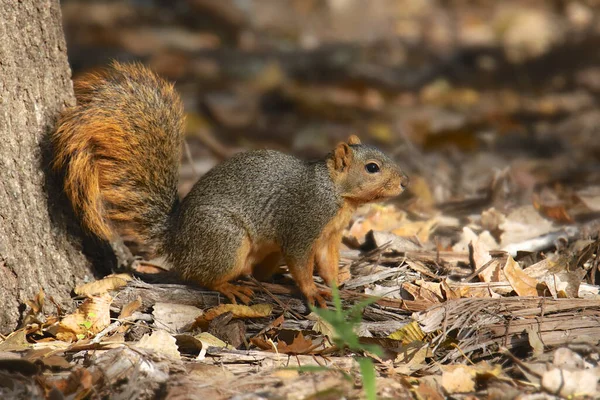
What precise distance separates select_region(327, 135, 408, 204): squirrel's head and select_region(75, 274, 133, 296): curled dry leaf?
109cm

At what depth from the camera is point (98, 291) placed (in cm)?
322

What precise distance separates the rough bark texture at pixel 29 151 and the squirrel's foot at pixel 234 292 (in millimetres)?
681

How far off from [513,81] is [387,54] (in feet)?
5.04

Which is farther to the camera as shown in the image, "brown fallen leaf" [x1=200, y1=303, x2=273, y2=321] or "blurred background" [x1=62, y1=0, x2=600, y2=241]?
"blurred background" [x1=62, y1=0, x2=600, y2=241]

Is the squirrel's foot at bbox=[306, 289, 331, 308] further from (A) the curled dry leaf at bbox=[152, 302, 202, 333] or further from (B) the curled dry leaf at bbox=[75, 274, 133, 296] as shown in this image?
(B) the curled dry leaf at bbox=[75, 274, 133, 296]

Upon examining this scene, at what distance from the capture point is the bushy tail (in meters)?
3.00

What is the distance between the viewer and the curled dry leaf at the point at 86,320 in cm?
296

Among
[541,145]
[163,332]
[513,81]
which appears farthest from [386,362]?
[513,81]

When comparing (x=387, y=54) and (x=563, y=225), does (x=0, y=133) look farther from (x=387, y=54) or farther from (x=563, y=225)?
(x=387, y=54)

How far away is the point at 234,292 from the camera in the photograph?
332 centimetres

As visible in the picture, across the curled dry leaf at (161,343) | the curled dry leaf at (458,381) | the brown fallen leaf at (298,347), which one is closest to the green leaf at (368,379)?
the curled dry leaf at (458,381)

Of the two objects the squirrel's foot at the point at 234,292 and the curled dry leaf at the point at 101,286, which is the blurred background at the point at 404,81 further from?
the curled dry leaf at the point at 101,286

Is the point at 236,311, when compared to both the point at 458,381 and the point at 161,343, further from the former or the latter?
the point at 458,381

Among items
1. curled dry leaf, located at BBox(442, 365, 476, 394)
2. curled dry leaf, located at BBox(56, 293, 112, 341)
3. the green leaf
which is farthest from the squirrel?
the green leaf
